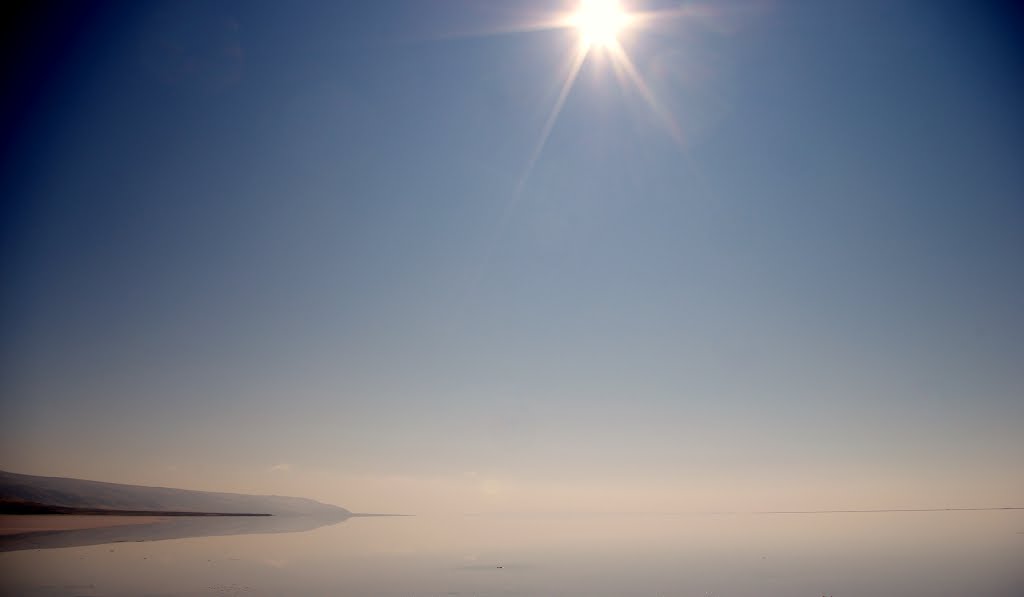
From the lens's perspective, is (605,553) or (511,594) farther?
(605,553)

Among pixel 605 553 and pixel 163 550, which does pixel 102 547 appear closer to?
pixel 163 550

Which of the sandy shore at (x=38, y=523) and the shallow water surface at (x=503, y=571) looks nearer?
the shallow water surface at (x=503, y=571)

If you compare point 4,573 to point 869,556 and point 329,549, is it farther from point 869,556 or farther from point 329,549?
point 869,556

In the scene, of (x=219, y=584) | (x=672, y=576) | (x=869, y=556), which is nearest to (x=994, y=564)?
(x=869, y=556)

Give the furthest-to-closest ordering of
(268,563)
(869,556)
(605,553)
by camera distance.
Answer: (605,553) < (869,556) < (268,563)

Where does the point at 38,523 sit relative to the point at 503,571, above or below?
below

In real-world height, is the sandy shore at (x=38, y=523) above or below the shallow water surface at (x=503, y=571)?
below

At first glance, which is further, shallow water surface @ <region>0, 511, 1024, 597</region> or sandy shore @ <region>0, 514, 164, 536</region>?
sandy shore @ <region>0, 514, 164, 536</region>

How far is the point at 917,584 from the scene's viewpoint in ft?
114

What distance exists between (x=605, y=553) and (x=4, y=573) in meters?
51.0

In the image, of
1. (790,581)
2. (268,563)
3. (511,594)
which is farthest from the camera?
(268,563)

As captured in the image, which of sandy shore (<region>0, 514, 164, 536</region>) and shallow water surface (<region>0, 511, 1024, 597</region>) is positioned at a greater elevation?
shallow water surface (<region>0, 511, 1024, 597</region>)

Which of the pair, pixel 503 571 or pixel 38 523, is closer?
pixel 503 571

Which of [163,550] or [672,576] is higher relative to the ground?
[672,576]
